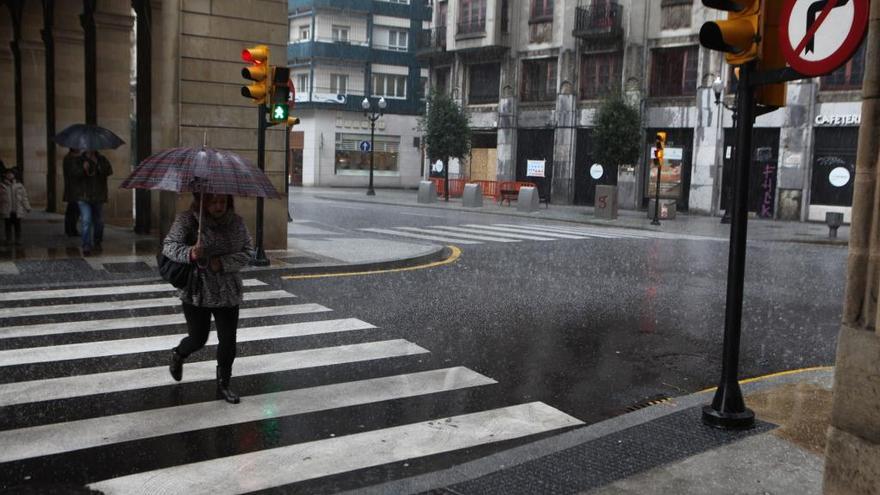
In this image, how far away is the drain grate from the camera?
6262mm

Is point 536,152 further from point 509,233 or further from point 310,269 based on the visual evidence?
point 310,269

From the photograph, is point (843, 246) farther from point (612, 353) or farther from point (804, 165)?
point (612, 353)

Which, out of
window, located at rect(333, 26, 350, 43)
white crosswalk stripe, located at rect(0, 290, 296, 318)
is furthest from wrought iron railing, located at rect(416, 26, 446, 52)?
white crosswalk stripe, located at rect(0, 290, 296, 318)

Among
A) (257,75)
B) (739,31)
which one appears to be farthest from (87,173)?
(739,31)

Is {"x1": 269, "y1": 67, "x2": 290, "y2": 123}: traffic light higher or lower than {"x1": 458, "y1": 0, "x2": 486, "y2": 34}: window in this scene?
lower

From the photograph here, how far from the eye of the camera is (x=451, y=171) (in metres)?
45.2

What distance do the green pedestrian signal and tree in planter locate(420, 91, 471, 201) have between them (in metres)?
25.7

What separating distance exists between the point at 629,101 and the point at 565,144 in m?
4.70

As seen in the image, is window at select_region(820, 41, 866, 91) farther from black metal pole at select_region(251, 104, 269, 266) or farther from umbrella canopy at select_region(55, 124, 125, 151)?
umbrella canopy at select_region(55, 124, 125, 151)

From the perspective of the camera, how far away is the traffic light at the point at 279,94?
1289 centimetres

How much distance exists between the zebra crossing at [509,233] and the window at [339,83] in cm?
3234

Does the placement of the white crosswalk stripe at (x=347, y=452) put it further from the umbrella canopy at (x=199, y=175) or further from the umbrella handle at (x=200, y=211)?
the umbrella canopy at (x=199, y=175)

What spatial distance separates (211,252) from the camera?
582 cm

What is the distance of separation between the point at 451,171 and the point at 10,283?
35465 millimetres
